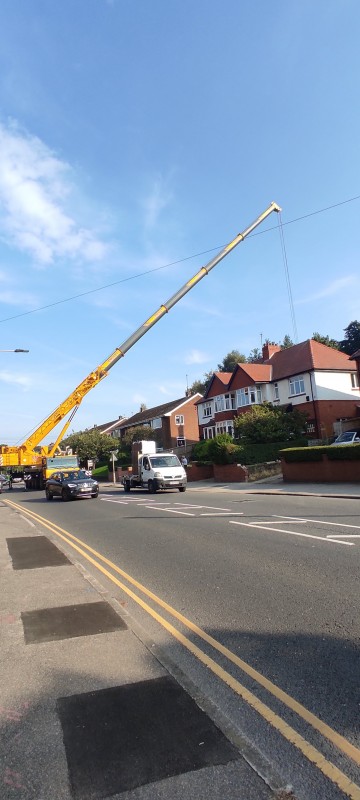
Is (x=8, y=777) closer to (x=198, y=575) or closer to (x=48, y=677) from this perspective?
(x=48, y=677)

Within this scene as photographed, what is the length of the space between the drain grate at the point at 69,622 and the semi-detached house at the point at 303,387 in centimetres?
3331

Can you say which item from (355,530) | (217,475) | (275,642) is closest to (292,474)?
(217,475)

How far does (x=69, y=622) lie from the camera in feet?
18.0

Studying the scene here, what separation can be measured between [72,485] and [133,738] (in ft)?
72.0

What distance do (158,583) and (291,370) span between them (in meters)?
37.7

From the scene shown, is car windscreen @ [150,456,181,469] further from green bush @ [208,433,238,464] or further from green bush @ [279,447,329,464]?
green bush @ [208,433,238,464]

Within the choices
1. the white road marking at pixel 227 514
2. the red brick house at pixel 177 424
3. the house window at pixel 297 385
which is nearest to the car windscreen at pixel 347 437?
the house window at pixel 297 385

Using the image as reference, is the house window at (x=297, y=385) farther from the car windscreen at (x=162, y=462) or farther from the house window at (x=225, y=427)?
the car windscreen at (x=162, y=462)

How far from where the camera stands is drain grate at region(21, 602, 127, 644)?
5102 mm

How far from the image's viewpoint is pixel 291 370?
4306 cm

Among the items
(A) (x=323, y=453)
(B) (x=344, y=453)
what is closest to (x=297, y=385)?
(A) (x=323, y=453)

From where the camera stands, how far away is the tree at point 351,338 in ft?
224

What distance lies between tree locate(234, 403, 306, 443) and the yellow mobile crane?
1084 cm

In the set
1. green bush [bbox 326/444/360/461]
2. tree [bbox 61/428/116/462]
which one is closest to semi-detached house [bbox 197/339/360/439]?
green bush [bbox 326/444/360/461]
